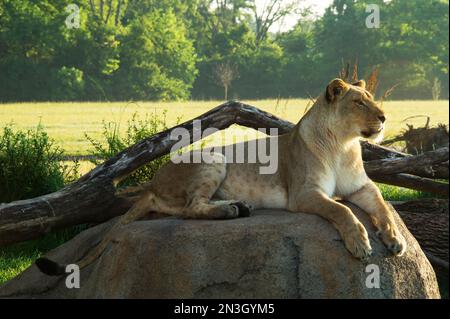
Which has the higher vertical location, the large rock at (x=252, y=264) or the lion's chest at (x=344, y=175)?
the lion's chest at (x=344, y=175)

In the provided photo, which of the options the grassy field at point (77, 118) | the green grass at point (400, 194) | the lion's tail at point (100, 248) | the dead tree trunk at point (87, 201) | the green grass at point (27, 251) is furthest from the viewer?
the grassy field at point (77, 118)

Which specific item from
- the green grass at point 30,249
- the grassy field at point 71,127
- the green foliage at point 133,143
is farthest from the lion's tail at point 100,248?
the green foliage at point 133,143

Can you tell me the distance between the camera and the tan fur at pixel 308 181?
5.34 meters

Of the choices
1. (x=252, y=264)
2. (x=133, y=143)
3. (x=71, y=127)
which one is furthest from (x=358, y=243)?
(x=71, y=127)

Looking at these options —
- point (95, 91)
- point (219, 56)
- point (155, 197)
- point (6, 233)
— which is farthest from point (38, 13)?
point (155, 197)

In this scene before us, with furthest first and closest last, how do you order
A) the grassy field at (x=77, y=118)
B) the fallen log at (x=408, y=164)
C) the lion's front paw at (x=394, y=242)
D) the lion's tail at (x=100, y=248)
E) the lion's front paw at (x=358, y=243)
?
the grassy field at (x=77, y=118) < the fallen log at (x=408, y=164) < the lion's tail at (x=100, y=248) < the lion's front paw at (x=394, y=242) < the lion's front paw at (x=358, y=243)

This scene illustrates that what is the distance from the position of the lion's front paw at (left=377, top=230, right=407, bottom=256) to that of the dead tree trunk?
3437 millimetres

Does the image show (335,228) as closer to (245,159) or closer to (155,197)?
(245,159)

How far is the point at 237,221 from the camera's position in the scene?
5.20 m

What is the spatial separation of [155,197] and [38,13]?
2174 cm

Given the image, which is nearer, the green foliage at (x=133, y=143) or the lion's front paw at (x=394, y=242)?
the lion's front paw at (x=394, y=242)

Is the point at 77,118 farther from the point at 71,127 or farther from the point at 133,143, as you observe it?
the point at 133,143
